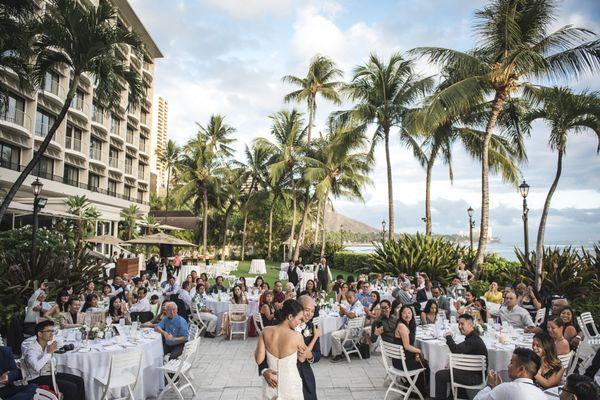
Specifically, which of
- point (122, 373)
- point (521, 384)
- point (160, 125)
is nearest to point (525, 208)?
point (521, 384)

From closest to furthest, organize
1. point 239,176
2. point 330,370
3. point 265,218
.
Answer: point 330,370
point 239,176
point 265,218

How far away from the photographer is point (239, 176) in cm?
3816

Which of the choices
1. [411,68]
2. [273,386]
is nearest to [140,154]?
[411,68]

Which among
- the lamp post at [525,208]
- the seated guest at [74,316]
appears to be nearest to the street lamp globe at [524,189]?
the lamp post at [525,208]

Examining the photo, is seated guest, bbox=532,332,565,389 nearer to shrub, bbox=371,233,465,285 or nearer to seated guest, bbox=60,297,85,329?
seated guest, bbox=60,297,85,329

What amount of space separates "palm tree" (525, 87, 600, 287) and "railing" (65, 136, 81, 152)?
1308 inches

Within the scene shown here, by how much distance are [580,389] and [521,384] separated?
0.51 m

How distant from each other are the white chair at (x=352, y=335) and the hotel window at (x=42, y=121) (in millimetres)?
29150

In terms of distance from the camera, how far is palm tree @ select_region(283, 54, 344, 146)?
106 ft

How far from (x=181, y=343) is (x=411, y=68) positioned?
18968 mm

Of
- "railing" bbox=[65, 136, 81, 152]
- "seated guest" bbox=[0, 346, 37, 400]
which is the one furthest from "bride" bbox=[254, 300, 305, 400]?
"railing" bbox=[65, 136, 81, 152]

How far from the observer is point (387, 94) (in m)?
21.7

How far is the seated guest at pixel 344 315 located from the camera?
9.02 m

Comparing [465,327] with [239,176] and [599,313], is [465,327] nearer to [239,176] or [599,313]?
[599,313]
